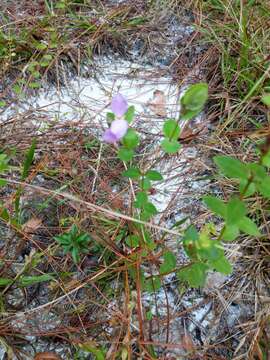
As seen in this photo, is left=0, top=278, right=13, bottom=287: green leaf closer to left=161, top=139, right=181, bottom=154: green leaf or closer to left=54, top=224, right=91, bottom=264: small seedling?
left=54, top=224, right=91, bottom=264: small seedling

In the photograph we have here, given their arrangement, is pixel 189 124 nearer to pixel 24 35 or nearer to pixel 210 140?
pixel 210 140

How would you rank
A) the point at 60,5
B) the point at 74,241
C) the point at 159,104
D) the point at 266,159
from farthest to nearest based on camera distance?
the point at 60,5 < the point at 159,104 < the point at 74,241 < the point at 266,159

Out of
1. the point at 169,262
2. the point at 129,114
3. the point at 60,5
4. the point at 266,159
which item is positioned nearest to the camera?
the point at 266,159

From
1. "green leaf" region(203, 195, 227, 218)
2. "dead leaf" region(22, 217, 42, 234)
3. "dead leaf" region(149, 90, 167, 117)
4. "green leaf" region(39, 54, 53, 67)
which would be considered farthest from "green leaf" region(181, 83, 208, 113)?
"green leaf" region(39, 54, 53, 67)

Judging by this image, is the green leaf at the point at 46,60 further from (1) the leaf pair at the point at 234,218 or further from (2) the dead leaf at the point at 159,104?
(1) the leaf pair at the point at 234,218

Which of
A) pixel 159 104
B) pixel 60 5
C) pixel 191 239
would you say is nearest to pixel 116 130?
pixel 191 239

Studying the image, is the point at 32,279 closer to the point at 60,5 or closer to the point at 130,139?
the point at 130,139
